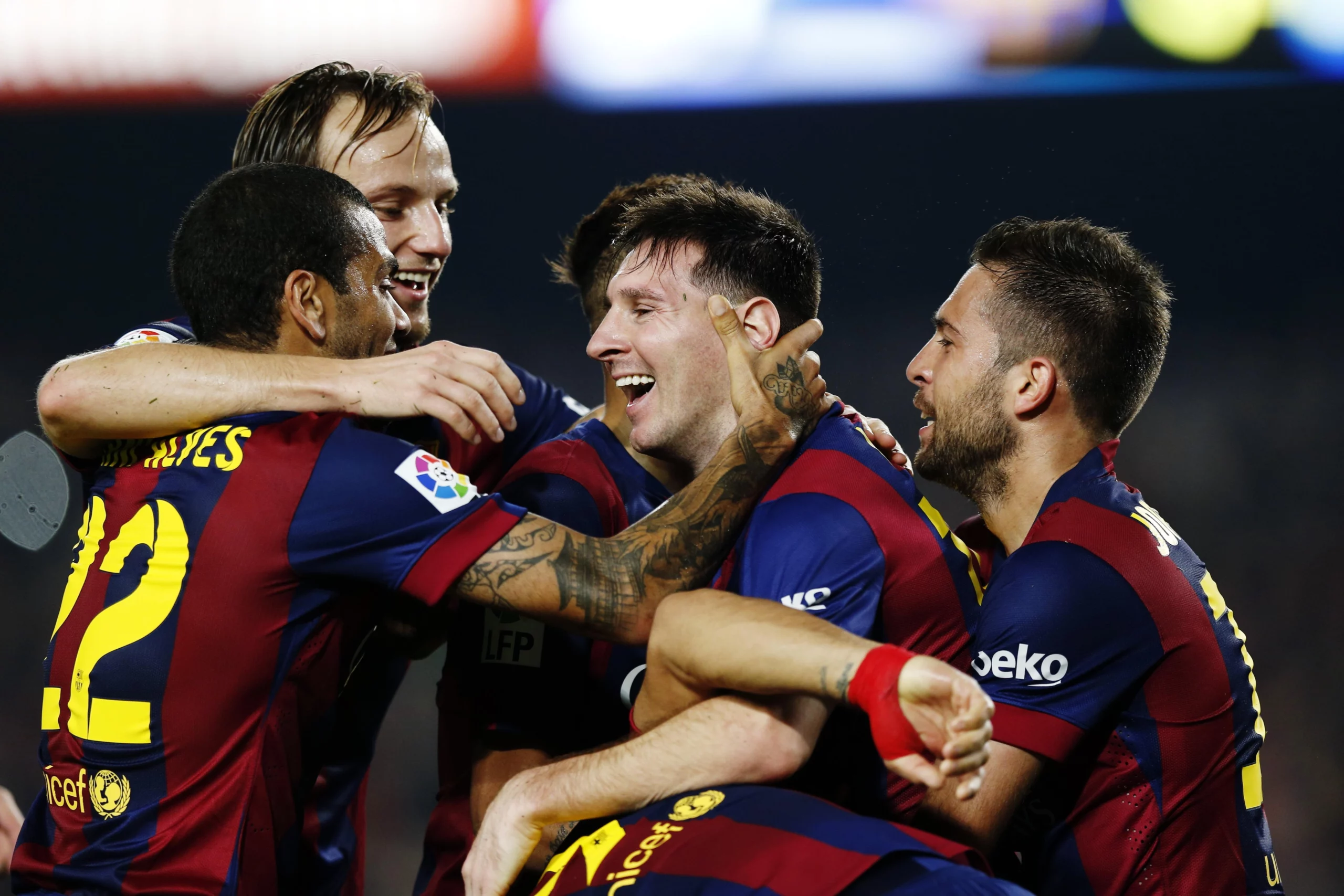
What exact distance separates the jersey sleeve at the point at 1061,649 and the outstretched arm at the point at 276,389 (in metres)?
1.00

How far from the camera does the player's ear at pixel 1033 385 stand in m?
2.68

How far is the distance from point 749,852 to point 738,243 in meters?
1.53

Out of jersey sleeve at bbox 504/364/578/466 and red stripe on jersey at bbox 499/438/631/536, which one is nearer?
red stripe on jersey at bbox 499/438/631/536

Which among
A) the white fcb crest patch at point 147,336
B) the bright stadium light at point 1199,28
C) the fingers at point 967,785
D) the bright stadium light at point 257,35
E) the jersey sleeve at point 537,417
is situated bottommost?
the jersey sleeve at point 537,417

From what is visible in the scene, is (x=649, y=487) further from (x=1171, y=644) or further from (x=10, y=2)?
(x=10, y=2)

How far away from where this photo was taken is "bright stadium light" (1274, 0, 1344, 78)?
577 cm

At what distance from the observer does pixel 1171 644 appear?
2.30 meters

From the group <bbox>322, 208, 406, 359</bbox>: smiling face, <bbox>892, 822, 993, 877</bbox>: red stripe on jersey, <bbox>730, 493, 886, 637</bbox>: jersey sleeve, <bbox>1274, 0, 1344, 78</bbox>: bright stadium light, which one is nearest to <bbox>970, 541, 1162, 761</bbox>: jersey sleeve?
<bbox>730, 493, 886, 637</bbox>: jersey sleeve

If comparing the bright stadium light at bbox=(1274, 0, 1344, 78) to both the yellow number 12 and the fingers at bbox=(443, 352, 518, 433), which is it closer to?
the fingers at bbox=(443, 352, 518, 433)

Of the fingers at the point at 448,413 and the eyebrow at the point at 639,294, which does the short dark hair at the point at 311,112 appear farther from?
the fingers at the point at 448,413

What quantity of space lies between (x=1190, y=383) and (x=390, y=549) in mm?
5337

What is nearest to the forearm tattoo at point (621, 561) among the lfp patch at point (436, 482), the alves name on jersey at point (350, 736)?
the lfp patch at point (436, 482)

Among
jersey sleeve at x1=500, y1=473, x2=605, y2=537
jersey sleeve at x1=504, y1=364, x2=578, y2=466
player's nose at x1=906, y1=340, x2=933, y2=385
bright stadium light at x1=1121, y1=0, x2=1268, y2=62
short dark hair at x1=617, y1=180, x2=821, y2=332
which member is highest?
bright stadium light at x1=1121, y1=0, x2=1268, y2=62

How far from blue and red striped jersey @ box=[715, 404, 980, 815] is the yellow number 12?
1060mm
